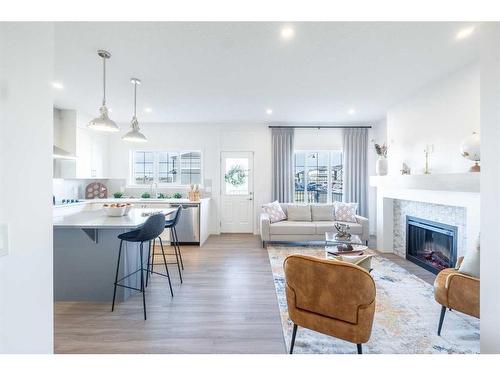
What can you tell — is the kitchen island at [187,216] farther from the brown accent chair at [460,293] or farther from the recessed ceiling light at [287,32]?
the brown accent chair at [460,293]

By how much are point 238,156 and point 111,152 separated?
3.00 m

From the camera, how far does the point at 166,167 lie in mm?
6316

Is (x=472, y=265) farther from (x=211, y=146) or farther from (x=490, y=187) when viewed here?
(x=211, y=146)

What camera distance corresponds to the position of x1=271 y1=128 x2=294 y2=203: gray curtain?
6070 millimetres

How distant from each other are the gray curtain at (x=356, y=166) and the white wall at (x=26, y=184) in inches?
230

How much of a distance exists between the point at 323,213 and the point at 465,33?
3634mm

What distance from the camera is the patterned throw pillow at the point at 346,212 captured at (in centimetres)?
526

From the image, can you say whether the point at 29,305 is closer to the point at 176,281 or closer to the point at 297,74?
the point at 176,281

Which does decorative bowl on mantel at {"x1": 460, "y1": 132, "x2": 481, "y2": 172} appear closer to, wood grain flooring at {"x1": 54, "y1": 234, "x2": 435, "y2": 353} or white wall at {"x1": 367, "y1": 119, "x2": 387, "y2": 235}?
wood grain flooring at {"x1": 54, "y1": 234, "x2": 435, "y2": 353}

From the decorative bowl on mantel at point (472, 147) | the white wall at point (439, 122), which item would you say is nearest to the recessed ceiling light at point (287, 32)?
the decorative bowl on mantel at point (472, 147)

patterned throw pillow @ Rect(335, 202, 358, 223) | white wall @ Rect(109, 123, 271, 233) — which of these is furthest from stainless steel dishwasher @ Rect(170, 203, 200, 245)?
patterned throw pillow @ Rect(335, 202, 358, 223)
